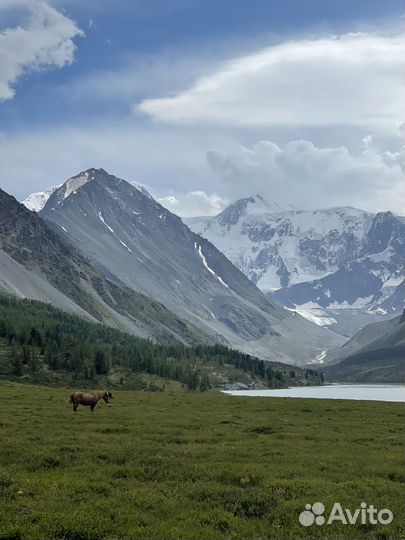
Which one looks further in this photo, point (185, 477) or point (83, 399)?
point (83, 399)

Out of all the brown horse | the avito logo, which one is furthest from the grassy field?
the brown horse

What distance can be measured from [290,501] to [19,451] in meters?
15.2

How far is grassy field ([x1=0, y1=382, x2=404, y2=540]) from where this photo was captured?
19.5 m

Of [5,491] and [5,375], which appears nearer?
[5,491]

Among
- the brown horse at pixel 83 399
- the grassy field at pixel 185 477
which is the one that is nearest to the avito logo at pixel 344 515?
the grassy field at pixel 185 477

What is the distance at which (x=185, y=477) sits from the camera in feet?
85.2

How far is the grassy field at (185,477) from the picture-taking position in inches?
766

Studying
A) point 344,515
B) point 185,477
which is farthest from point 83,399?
point 344,515

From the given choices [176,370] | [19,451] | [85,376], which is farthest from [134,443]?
[176,370]

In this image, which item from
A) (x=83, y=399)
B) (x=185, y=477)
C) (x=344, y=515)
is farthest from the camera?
(x=83, y=399)

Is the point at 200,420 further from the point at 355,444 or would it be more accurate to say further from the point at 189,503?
the point at 189,503

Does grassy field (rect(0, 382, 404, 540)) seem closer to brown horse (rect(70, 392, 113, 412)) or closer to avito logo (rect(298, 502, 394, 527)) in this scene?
avito logo (rect(298, 502, 394, 527))

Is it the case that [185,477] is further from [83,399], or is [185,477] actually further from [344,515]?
[83,399]

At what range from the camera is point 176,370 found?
7643 inches
